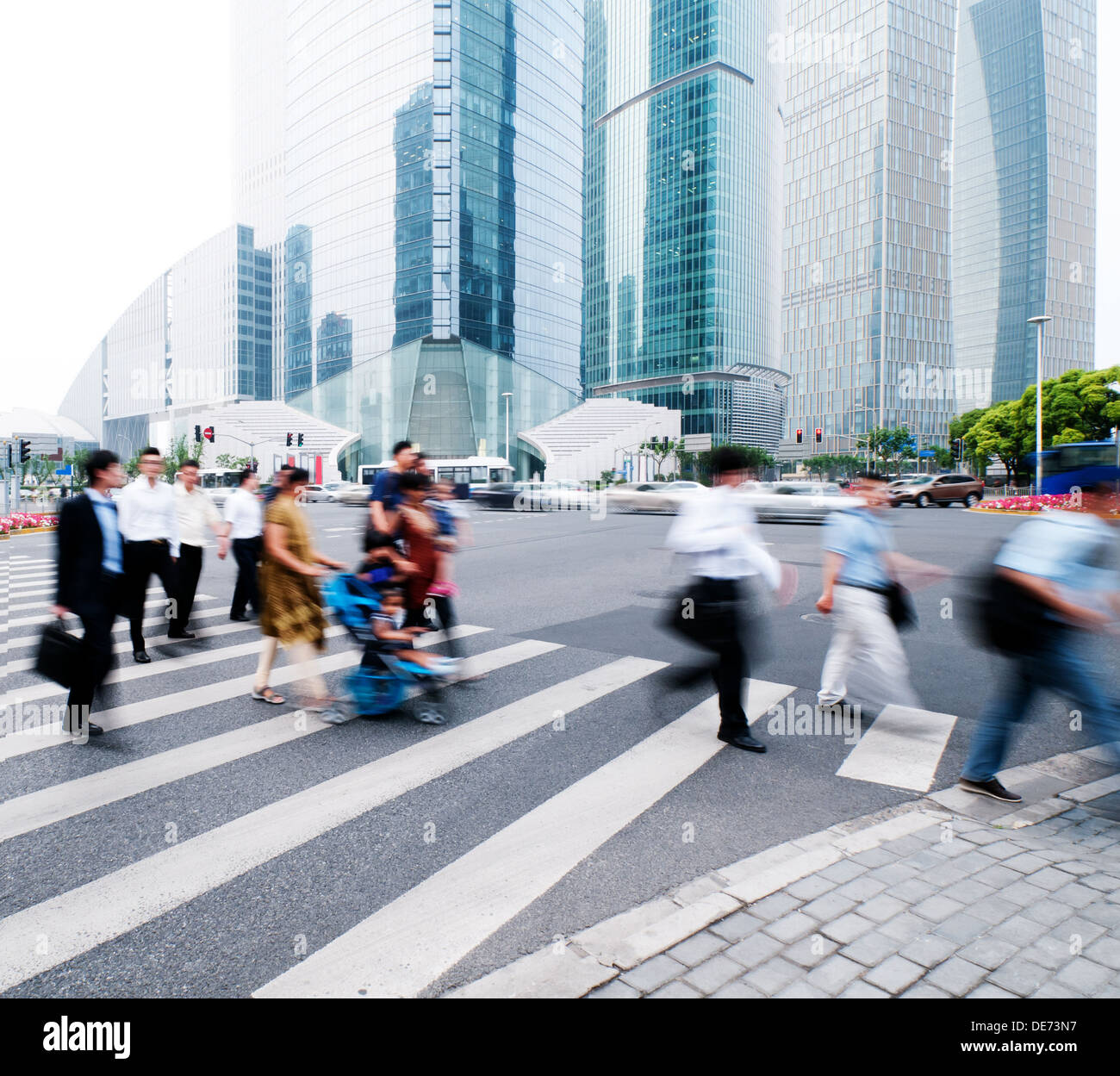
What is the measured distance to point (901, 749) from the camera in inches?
180

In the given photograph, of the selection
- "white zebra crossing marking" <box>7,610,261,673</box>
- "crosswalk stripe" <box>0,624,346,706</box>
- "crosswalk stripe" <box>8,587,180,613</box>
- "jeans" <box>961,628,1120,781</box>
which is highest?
"jeans" <box>961,628,1120,781</box>

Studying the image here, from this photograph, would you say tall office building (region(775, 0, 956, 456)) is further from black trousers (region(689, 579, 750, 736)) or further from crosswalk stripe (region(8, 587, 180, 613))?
black trousers (region(689, 579, 750, 736))

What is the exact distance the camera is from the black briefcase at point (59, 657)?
14.6 feet

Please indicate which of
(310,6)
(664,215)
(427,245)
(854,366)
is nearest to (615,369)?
(664,215)

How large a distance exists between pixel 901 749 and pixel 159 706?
17.5 ft

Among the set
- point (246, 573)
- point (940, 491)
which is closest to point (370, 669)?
point (246, 573)

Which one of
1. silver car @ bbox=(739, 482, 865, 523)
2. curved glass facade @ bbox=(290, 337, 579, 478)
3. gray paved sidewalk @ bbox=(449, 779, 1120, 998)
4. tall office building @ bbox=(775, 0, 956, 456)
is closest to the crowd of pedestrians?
gray paved sidewalk @ bbox=(449, 779, 1120, 998)

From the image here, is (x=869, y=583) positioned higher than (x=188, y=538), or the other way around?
(x=188, y=538)

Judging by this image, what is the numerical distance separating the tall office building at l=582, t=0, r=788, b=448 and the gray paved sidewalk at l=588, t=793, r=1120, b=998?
9669cm

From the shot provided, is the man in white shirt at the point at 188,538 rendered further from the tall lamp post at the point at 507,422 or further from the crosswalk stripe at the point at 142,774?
the tall lamp post at the point at 507,422

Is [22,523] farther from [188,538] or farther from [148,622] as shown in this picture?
[188,538]

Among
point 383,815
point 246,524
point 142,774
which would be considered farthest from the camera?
point 246,524

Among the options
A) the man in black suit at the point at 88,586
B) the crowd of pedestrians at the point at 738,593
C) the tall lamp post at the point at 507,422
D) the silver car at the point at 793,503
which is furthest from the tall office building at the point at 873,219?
the man in black suit at the point at 88,586

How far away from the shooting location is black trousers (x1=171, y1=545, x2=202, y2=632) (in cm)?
780
